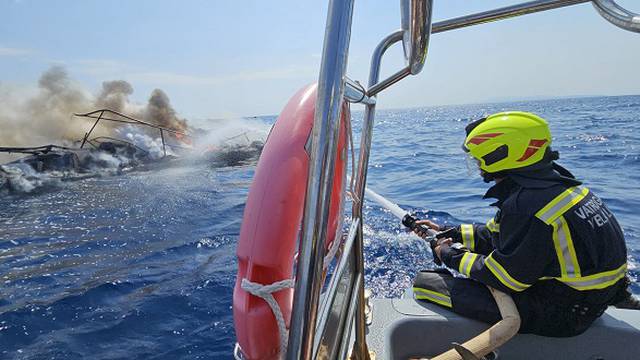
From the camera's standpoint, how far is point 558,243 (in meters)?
1.80

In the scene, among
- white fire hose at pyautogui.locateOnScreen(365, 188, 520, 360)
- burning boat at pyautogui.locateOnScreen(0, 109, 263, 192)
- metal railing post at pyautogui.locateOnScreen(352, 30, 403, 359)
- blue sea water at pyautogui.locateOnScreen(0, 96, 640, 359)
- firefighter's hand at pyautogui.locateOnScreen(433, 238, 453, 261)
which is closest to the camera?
metal railing post at pyautogui.locateOnScreen(352, 30, 403, 359)

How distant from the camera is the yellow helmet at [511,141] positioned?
1.95 m

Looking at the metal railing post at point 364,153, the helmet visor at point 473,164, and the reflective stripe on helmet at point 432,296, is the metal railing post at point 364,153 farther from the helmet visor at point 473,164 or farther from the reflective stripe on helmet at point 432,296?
the helmet visor at point 473,164

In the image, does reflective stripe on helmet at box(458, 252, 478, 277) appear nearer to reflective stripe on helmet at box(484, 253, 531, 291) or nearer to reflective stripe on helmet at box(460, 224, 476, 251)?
reflective stripe on helmet at box(484, 253, 531, 291)

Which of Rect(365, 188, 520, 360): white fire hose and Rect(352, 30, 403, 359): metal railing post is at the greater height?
Rect(352, 30, 403, 359): metal railing post

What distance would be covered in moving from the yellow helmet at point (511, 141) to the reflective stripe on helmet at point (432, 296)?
68 centimetres

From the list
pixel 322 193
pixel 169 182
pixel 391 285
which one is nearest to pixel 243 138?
pixel 169 182

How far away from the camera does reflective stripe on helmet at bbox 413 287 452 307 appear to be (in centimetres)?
209

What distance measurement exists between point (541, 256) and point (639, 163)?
418 inches

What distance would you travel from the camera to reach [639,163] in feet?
32.6

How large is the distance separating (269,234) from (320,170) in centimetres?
37

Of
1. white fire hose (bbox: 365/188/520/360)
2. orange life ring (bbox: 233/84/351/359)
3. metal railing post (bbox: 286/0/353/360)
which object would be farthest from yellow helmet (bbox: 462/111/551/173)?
metal railing post (bbox: 286/0/353/360)

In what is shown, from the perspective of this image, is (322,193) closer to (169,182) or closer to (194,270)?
(194,270)

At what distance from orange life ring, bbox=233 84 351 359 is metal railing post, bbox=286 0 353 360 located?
0.31 meters
